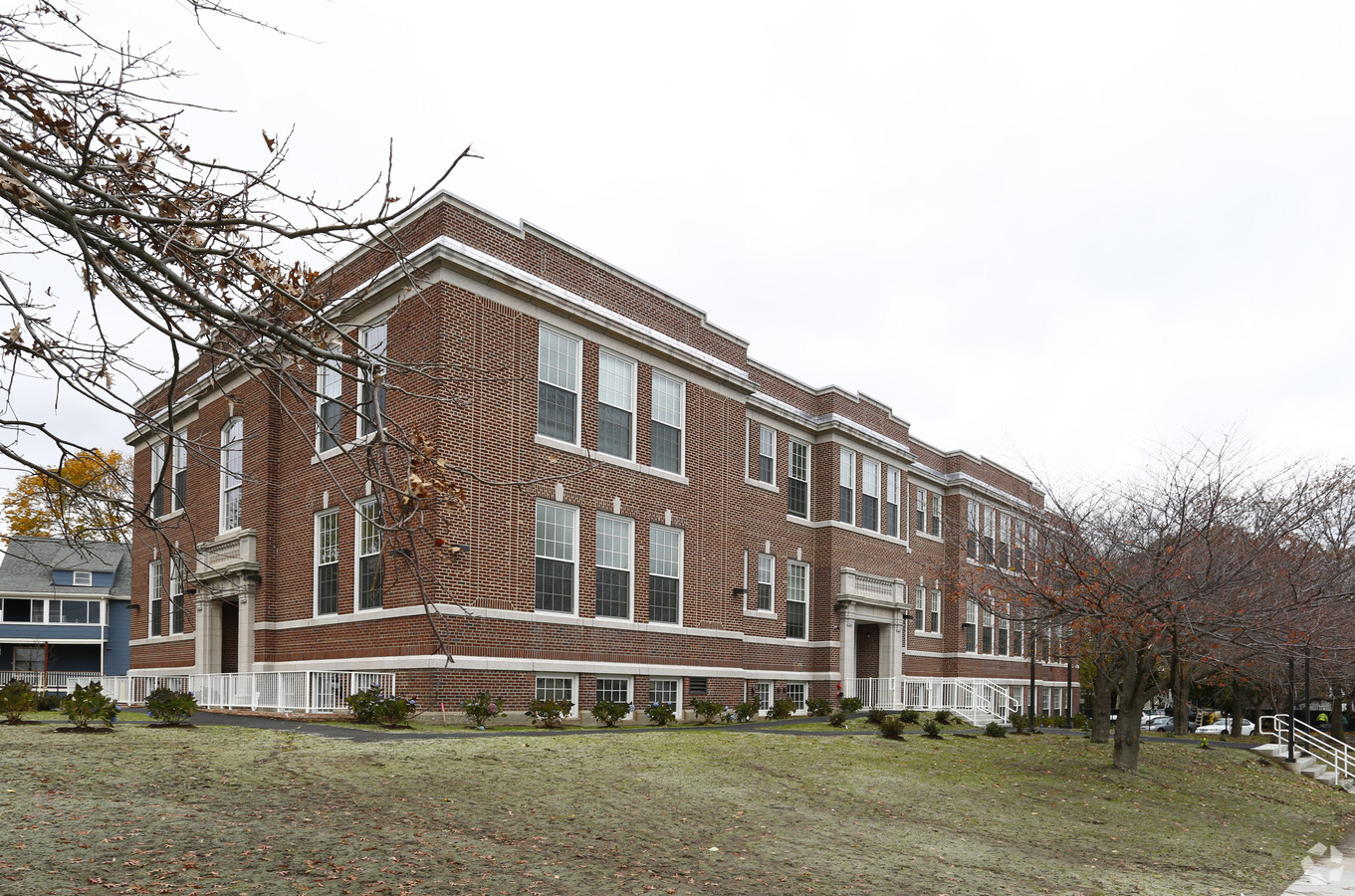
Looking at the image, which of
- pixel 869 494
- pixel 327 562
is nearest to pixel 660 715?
pixel 327 562

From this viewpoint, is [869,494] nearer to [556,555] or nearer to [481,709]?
[556,555]

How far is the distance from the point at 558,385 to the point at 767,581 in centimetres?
1145

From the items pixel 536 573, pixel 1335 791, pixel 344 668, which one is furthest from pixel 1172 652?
pixel 344 668

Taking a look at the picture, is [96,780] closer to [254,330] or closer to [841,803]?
[254,330]

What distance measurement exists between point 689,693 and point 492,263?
11.9m

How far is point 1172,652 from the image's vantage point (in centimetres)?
1877

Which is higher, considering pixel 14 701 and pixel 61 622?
pixel 14 701

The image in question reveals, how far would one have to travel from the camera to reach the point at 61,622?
56531mm

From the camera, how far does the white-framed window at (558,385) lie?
23516mm

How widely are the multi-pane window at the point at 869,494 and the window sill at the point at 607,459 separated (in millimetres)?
10903

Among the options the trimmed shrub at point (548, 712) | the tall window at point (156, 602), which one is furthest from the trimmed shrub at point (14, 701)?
the tall window at point (156, 602)

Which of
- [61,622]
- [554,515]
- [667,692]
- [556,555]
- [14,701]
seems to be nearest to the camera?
[14,701]

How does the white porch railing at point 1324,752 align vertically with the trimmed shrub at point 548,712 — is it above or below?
below

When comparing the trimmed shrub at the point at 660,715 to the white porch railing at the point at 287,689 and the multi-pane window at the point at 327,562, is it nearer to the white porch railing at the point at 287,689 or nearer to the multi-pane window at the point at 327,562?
the white porch railing at the point at 287,689
